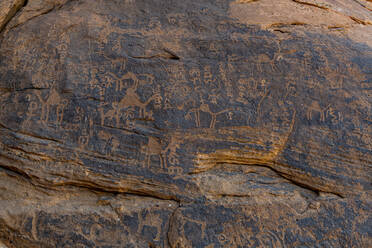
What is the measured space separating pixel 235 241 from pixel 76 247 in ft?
5.06

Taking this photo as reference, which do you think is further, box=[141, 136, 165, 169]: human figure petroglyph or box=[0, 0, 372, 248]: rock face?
box=[141, 136, 165, 169]: human figure petroglyph

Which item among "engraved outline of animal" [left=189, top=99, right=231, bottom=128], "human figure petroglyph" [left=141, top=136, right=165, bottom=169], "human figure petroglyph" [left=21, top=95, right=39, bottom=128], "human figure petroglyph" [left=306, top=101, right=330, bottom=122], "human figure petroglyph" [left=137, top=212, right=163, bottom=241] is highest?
"human figure petroglyph" [left=306, top=101, right=330, bottom=122]

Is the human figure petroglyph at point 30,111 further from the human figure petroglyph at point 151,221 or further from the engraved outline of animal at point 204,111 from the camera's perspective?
the engraved outline of animal at point 204,111

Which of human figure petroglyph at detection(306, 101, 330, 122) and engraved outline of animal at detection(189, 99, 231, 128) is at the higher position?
human figure petroglyph at detection(306, 101, 330, 122)

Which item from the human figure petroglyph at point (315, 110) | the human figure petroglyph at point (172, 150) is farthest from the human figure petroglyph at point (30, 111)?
the human figure petroglyph at point (315, 110)

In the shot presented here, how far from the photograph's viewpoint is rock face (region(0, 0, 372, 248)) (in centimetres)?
319

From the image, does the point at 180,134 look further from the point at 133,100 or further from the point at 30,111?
the point at 30,111

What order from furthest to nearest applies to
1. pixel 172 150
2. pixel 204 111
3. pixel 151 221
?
A: pixel 204 111
pixel 172 150
pixel 151 221

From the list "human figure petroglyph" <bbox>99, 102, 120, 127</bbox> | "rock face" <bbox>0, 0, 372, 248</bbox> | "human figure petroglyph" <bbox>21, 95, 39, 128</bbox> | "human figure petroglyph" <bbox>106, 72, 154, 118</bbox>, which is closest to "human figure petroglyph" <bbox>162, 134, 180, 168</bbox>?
"rock face" <bbox>0, 0, 372, 248</bbox>

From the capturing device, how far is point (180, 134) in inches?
135

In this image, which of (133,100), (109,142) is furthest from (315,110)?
(109,142)

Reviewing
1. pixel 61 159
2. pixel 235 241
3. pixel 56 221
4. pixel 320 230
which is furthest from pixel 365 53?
pixel 56 221

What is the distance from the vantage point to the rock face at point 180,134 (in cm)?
319

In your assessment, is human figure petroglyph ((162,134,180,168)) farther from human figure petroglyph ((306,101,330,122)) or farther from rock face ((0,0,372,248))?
human figure petroglyph ((306,101,330,122))
